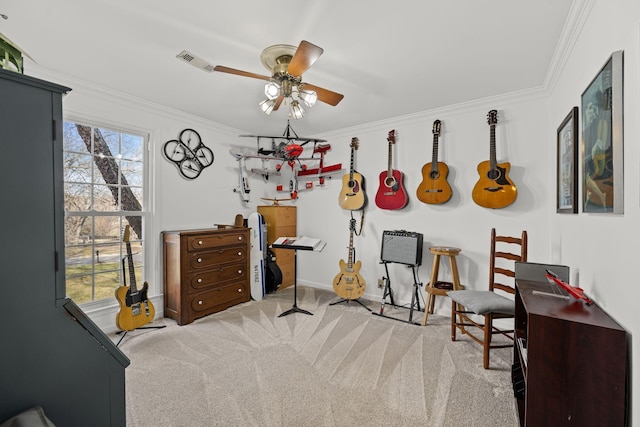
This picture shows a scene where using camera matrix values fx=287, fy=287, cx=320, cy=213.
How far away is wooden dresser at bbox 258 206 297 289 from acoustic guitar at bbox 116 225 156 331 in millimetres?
1836

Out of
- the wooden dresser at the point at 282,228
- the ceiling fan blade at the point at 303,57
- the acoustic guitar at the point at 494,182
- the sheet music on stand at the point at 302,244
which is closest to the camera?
the ceiling fan blade at the point at 303,57

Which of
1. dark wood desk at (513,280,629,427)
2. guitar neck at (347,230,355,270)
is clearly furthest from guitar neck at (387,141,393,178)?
dark wood desk at (513,280,629,427)

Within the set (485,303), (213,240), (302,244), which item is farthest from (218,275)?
(485,303)

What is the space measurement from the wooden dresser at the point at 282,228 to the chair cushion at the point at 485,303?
2523mm

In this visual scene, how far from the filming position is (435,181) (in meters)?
3.31

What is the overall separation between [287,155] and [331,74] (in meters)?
1.04

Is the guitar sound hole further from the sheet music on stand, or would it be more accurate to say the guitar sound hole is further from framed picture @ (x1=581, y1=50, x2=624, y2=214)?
the sheet music on stand

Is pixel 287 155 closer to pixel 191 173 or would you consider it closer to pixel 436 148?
pixel 191 173

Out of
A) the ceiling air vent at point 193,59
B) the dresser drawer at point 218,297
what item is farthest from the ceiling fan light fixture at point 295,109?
the dresser drawer at point 218,297

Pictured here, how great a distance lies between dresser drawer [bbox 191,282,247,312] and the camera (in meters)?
3.19

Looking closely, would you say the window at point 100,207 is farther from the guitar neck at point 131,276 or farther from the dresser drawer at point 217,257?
the dresser drawer at point 217,257

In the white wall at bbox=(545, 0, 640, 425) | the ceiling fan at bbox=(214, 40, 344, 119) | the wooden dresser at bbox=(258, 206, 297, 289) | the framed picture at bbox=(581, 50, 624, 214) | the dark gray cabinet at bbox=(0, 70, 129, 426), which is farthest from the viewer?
the wooden dresser at bbox=(258, 206, 297, 289)

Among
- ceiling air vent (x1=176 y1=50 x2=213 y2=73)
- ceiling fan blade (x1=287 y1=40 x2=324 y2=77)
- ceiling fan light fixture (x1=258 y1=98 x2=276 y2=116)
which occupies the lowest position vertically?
ceiling fan light fixture (x1=258 y1=98 x2=276 y2=116)

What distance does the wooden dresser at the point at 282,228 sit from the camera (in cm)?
435
